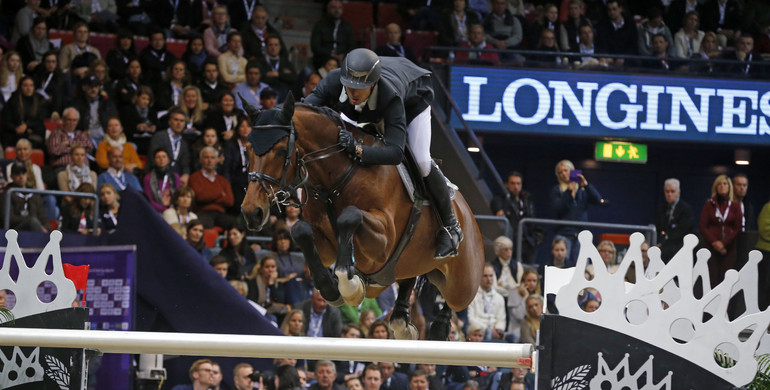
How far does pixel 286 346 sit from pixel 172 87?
9.87 meters

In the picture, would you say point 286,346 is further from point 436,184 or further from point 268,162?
point 436,184

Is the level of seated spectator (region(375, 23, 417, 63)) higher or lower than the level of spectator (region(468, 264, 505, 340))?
higher

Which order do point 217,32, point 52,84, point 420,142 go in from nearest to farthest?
point 420,142, point 52,84, point 217,32

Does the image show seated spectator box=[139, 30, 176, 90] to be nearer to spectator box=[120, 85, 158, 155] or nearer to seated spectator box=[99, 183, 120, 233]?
spectator box=[120, 85, 158, 155]

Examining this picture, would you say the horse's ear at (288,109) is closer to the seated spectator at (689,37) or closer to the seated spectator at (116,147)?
the seated spectator at (116,147)

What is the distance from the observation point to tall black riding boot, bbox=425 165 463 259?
269 inches

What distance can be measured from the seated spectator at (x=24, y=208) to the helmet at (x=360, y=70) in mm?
5489

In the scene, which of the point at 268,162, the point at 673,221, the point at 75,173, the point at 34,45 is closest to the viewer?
the point at 268,162

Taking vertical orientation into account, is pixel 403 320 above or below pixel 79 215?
below

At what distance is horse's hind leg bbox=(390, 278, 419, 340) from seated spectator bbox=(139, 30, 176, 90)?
7.16 meters

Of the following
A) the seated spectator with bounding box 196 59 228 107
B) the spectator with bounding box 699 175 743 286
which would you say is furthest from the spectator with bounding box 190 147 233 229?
the spectator with bounding box 699 175 743 286

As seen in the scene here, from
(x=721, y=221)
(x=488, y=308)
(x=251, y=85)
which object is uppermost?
(x=251, y=85)

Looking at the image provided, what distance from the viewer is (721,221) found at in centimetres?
1299

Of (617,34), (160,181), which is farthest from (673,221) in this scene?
(160,181)
